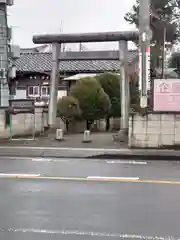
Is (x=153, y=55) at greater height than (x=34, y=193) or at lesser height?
greater

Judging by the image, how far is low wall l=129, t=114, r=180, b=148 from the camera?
1534 centimetres

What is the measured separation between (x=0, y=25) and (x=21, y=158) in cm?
1020

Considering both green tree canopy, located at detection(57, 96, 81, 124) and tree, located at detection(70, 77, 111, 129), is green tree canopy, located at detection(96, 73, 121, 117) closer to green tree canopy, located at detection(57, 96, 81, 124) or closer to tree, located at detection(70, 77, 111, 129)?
tree, located at detection(70, 77, 111, 129)

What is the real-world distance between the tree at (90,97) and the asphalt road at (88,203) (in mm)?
12040

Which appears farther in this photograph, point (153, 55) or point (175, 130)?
point (153, 55)

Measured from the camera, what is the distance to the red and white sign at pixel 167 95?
15.5 metres

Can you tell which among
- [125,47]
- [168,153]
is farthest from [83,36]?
[168,153]

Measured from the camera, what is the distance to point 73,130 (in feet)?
80.1

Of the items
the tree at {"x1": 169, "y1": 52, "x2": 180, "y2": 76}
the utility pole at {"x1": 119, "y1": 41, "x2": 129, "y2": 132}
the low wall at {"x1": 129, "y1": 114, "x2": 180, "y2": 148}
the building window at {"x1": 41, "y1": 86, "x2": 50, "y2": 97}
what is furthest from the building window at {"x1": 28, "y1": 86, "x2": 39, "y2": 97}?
the low wall at {"x1": 129, "y1": 114, "x2": 180, "y2": 148}

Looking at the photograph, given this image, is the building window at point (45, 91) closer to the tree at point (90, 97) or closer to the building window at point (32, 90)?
the building window at point (32, 90)

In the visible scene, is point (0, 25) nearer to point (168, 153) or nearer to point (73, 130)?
point (73, 130)

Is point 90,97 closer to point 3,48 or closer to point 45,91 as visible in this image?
point 3,48

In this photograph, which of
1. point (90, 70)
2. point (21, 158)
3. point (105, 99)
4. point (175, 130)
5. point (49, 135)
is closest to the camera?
point (21, 158)

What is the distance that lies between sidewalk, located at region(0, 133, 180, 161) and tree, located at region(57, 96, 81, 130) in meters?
4.08
